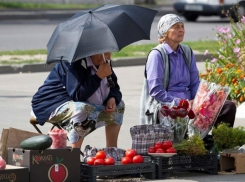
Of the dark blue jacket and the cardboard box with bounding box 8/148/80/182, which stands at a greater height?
the dark blue jacket

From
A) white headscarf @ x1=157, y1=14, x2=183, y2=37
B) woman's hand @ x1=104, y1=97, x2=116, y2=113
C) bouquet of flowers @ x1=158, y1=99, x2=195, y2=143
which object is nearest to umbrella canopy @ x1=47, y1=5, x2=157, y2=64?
white headscarf @ x1=157, y1=14, x2=183, y2=37

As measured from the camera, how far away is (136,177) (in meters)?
6.39

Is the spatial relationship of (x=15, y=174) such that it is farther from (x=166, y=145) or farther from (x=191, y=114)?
(x=191, y=114)

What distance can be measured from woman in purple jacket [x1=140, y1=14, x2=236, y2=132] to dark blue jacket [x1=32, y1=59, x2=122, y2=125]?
306 millimetres

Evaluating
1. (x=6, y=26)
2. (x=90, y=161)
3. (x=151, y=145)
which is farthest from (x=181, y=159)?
(x=6, y=26)

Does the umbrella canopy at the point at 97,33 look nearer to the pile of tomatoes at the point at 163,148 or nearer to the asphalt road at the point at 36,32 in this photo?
the pile of tomatoes at the point at 163,148

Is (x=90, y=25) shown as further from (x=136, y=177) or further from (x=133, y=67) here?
(x=133, y=67)

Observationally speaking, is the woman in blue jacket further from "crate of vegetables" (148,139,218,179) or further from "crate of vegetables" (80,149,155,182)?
"crate of vegetables" (148,139,218,179)

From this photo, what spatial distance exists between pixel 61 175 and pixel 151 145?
→ 90 cm

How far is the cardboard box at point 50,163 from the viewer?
5758mm

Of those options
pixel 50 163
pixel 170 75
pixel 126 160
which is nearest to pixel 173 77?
pixel 170 75

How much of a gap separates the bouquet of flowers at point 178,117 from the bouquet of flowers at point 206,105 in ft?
0.43

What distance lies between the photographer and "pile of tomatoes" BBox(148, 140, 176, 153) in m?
6.24

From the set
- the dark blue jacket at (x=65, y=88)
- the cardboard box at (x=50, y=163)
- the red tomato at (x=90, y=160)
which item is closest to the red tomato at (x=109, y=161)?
the red tomato at (x=90, y=160)
